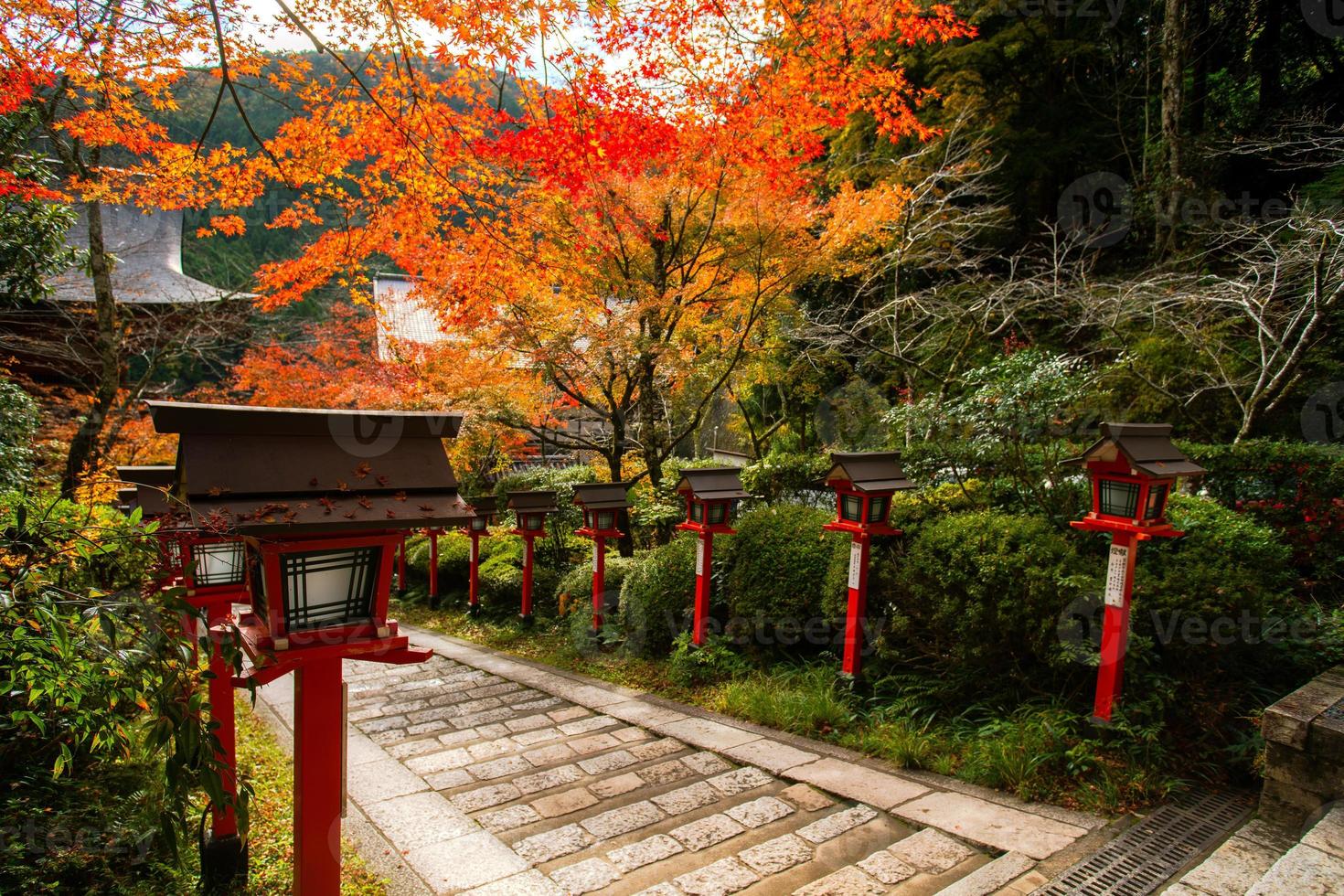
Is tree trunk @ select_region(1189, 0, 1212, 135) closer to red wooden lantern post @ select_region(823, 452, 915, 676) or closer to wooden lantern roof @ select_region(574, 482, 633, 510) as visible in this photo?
red wooden lantern post @ select_region(823, 452, 915, 676)

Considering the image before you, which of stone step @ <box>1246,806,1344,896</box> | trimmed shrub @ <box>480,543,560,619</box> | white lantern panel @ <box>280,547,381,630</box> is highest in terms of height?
white lantern panel @ <box>280,547,381,630</box>

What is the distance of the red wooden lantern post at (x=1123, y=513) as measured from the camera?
4.20 meters

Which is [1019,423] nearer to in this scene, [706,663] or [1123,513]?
[1123,513]

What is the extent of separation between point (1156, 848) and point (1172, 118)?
11640 mm

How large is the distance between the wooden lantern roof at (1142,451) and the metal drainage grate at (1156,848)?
1876 mm

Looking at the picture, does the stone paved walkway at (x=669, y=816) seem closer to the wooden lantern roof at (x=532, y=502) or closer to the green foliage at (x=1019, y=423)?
the green foliage at (x=1019, y=423)

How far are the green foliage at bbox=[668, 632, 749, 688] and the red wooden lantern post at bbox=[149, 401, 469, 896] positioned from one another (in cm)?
438

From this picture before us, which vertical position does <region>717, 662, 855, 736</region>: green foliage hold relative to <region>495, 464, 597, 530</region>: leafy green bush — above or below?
below

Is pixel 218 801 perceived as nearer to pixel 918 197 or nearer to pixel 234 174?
pixel 234 174

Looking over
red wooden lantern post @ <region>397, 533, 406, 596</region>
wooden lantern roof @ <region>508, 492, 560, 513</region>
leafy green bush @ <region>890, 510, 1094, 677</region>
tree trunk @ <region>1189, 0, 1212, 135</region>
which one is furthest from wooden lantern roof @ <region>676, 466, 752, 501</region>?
tree trunk @ <region>1189, 0, 1212, 135</region>

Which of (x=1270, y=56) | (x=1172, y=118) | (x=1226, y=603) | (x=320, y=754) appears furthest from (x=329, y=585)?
(x=1270, y=56)

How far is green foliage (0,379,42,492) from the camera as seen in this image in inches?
227

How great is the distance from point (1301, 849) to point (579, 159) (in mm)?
8072

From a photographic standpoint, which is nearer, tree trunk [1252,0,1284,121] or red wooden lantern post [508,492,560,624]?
red wooden lantern post [508,492,560,624]
